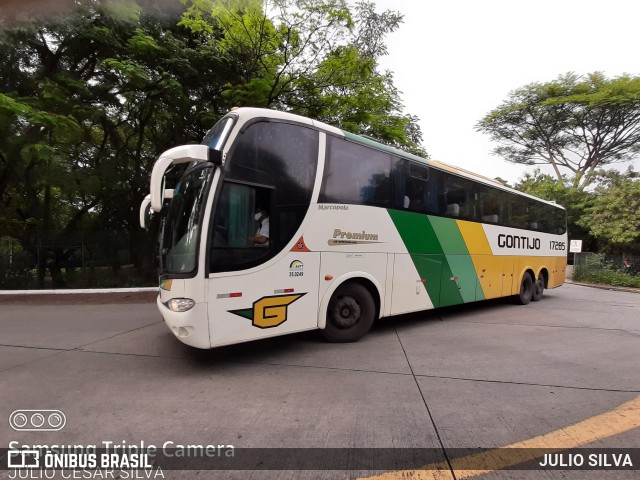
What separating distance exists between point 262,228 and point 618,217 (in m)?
23.3

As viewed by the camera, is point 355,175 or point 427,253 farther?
point 427,253

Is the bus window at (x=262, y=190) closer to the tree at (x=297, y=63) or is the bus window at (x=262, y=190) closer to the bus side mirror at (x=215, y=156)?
the bus side mirror at (x=215, y=156)

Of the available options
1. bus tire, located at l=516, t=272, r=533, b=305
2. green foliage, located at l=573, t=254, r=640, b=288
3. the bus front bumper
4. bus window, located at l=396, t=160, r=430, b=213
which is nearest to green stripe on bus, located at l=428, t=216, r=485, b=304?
bus window, located at l=396, t=160, r=430, b=213

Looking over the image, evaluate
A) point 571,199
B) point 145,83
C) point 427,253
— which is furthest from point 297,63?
point 571,199

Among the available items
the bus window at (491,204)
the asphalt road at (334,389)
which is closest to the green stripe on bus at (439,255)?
the asphalt road at (334,389)

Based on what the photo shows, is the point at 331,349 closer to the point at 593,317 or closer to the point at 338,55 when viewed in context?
the point at 593,317

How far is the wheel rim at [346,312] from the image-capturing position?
551 centimetres

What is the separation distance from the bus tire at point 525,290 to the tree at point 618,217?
14.0 m

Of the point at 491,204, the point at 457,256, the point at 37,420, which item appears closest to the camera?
the point at 37,420

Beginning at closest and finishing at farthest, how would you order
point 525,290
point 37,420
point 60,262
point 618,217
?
point 37,420, point 525,290, point 60,262, point 618,217

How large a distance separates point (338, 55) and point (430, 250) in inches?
253

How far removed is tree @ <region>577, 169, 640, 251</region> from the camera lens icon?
80.7 feet

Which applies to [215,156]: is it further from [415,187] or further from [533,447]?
[533,447]

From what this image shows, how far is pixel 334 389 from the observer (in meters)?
3.84
